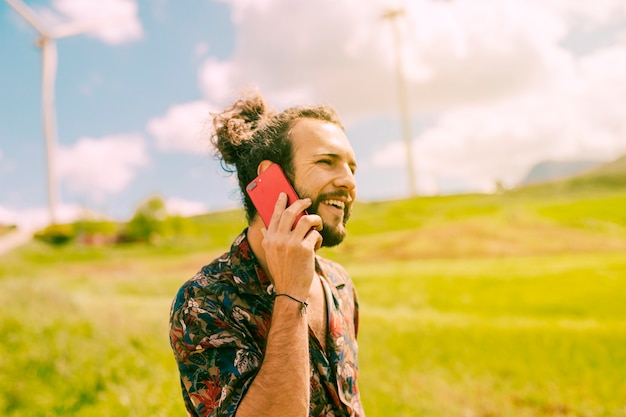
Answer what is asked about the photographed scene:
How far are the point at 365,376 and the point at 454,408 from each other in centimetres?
173

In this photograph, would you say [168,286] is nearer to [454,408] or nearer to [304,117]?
[454,408]

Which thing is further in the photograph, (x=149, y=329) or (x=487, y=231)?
(x=487, y=231)

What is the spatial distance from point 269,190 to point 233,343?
2.60ft

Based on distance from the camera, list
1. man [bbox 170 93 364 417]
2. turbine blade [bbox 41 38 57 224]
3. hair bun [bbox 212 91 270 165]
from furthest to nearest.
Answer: turbine blade [bbox 41 38 57 224], hair bun [bbox 212 91 270 165], man [bbox 170 93 364 417]

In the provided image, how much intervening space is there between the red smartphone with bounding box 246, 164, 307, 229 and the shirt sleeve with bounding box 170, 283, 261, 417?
48cm

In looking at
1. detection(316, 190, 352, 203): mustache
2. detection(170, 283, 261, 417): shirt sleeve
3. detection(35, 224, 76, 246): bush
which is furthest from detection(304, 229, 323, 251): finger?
detection(35, 224, 76, 246): bush

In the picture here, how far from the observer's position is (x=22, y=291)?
12.7m

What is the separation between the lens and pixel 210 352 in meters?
2.32

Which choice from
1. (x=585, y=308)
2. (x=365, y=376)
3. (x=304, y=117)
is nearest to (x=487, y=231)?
(x=585, y=308)

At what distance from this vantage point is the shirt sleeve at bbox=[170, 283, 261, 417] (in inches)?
87.2

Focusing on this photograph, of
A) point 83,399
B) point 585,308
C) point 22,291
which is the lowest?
point 585,308

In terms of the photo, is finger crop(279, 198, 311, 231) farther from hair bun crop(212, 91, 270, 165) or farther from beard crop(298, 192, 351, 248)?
hair bun crop(212, 91, 270, 165)

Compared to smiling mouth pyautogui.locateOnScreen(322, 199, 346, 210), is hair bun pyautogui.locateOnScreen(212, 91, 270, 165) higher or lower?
higher

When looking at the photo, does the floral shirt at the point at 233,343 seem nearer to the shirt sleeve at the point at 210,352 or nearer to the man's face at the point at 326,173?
the shirt sleeve at the point at 210,352
